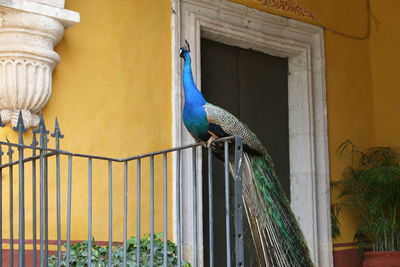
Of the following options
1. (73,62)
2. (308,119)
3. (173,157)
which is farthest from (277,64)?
(73,62)

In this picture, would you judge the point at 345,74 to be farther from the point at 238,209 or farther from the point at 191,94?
the point at 238,209

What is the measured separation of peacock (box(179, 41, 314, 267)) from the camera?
11.5ft

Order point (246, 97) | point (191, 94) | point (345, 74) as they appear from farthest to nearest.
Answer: point (345, 74) → point (246, 97) → point (191, 94)

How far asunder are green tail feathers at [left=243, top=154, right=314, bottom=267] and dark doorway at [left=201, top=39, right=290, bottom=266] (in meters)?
1.38

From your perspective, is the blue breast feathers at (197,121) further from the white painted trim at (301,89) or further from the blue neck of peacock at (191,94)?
the white painted trim at (301,89)

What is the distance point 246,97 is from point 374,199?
1102mm

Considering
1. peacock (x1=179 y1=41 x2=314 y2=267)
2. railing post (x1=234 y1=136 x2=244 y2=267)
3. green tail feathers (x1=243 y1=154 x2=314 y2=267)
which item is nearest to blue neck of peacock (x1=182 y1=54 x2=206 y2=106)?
peacock (x1=179 y1=41 x2=314 y2=267)

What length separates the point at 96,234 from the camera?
4.37 meters

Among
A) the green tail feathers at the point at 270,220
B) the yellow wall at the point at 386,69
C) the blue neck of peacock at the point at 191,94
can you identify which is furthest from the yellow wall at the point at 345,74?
the green tail feathers at the point at 270,220

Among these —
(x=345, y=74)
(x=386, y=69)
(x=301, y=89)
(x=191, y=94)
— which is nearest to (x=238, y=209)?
(x=191, y=94)

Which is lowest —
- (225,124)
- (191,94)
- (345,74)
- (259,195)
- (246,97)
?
(259,195)

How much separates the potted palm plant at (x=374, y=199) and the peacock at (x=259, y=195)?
75.2 inches

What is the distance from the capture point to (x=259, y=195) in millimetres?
3682

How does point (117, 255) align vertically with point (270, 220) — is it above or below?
below
